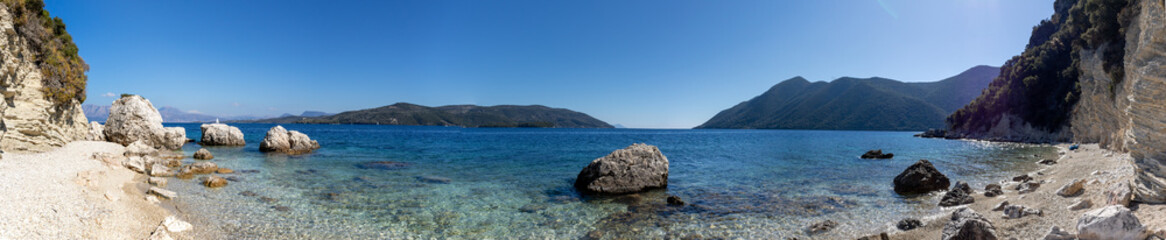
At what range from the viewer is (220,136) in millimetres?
38281

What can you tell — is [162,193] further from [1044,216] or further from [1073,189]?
[1073,189]

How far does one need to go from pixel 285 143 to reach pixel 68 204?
2751 cm

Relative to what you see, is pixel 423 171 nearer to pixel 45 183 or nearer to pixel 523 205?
pixel 523 205

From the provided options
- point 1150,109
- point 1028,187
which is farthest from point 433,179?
point 1028,187

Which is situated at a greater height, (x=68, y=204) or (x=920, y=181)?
(x=920, y=181)

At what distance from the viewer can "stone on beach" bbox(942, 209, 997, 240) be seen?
759 centimetres

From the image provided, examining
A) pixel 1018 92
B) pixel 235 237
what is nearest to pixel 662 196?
pixel 235 237

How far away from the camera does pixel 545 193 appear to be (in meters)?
15.7

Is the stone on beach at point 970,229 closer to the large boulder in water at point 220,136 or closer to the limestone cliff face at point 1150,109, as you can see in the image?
the limestone cliff face at point 1150,109

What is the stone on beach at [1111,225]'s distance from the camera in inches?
231

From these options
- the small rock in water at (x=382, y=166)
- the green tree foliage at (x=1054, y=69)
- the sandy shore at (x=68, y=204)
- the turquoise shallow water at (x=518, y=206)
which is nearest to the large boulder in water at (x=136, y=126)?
the turquoise shallow water at (x=518, y=206)

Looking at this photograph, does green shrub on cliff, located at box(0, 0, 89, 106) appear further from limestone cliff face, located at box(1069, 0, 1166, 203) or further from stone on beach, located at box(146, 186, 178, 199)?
limestone cliff face, located at box(1069, 0, 1166, 203)

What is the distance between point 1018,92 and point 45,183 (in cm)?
10079

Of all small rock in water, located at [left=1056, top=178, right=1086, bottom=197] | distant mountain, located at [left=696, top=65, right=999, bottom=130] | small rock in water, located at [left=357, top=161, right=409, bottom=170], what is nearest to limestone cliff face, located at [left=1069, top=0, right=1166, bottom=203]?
small rock in water, located at [left=1056, top=178, right=1086, bottom=197]
